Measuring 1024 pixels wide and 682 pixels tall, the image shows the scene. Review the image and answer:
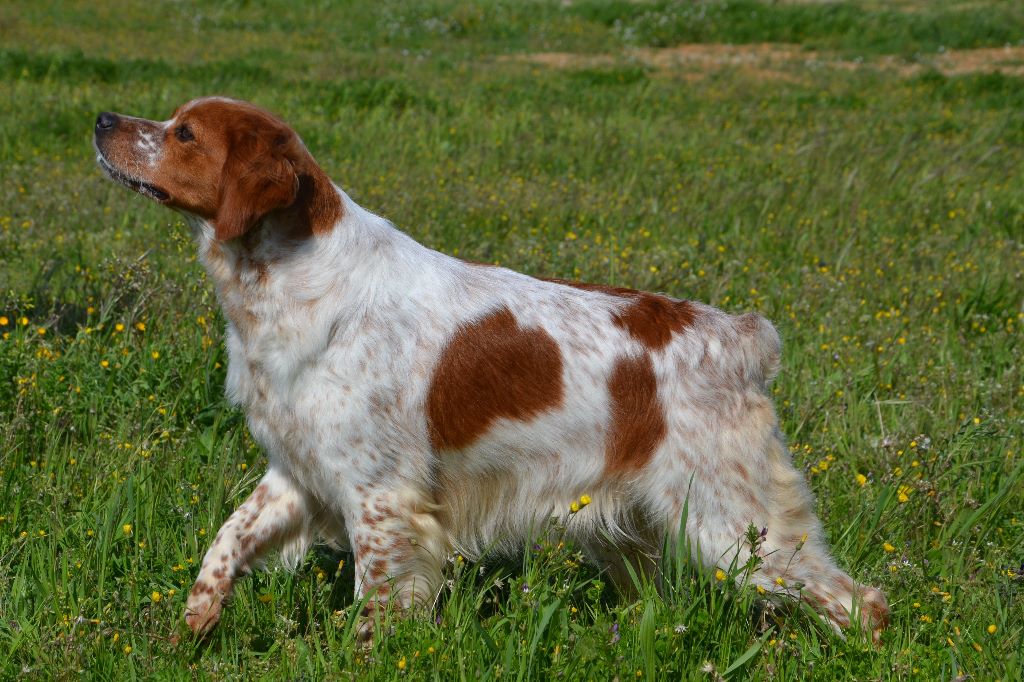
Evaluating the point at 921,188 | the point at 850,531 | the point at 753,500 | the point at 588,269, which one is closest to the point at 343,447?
the point at 753,500

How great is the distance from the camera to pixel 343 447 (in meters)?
3.21

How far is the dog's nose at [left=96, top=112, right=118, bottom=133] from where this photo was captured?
3420mm

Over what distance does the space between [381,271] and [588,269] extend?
287cm

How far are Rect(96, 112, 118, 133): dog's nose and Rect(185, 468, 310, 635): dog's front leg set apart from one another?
1.18m

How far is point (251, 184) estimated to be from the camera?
314 centimetres

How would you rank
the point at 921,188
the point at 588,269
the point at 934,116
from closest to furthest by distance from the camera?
the point at 588,269, the point at 921,188, the point at 934,116

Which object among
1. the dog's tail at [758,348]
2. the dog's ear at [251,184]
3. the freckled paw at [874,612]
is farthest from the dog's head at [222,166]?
the freckled paw at [874,612]

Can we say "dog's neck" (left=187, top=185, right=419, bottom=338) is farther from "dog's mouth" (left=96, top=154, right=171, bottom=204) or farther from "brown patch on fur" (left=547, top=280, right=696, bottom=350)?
"brown patch on fur" (left=547, top=280, right=696, bottom=350)

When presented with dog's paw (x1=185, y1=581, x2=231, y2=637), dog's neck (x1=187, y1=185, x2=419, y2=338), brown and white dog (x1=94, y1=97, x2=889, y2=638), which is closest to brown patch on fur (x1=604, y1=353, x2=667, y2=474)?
brown and white dog (x1=94, y1=97, x2=889, y2=638)

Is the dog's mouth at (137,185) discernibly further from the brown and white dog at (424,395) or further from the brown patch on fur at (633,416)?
the brown patch on fur at (633,416)

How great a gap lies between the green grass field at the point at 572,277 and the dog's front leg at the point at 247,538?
2.7 inches

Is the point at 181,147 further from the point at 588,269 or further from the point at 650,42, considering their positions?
the point at 650,42

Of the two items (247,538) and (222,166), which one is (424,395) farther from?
(222,166)

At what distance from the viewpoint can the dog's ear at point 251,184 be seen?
10.3 feet
